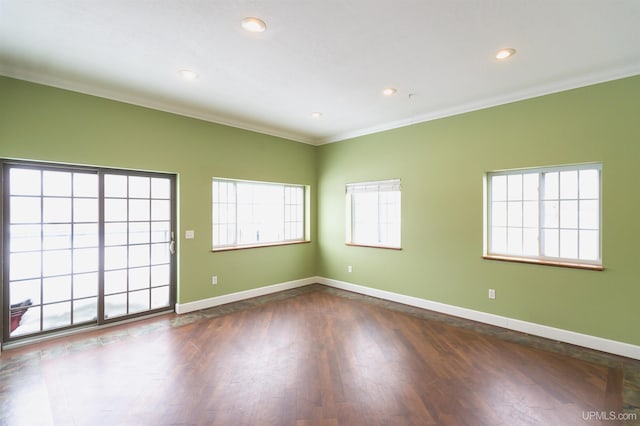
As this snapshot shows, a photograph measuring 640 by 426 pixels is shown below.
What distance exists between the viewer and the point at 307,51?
2.72 meters

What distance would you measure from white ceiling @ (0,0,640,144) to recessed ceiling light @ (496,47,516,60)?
102 mm

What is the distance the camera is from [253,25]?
232cm

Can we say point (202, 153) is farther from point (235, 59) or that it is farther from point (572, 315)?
point (572, 315)

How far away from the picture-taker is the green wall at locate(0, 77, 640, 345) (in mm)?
3086

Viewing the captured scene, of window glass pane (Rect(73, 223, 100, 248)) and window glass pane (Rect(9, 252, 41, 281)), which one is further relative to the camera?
window glass pane (Rect(73, 223, 100, 248))

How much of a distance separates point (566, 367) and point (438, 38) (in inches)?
127

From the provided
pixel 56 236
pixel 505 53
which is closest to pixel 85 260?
pixel 56 236

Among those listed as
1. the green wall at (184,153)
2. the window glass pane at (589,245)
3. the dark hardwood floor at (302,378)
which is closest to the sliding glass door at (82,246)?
the green wall at (184,153)

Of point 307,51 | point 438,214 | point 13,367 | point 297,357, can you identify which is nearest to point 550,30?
point 307,51

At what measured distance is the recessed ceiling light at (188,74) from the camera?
10.2 ft

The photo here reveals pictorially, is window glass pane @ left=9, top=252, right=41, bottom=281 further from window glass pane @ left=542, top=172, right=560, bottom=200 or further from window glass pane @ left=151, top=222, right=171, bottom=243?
window glass pane @ left=542, top=172, right=560, bottom=200

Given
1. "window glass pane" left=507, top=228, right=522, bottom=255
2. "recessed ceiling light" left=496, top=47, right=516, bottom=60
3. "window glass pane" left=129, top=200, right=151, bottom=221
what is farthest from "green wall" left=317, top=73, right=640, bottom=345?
"window glass pane" left=129, top=200, right=151, bottom=221

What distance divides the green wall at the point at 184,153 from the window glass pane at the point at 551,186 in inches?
151

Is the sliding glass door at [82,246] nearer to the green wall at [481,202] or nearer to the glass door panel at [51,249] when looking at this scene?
the glass door panel at [51,249]
